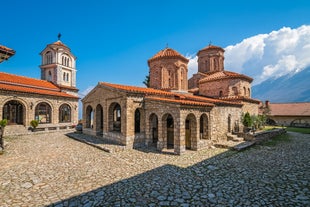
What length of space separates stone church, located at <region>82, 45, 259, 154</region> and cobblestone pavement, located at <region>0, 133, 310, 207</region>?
214 centimetres

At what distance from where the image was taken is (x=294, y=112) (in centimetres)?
2830

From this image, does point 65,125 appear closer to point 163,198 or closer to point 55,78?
point 55,78

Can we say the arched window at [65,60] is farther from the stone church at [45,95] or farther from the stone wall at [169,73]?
the stone wall at [169,73]

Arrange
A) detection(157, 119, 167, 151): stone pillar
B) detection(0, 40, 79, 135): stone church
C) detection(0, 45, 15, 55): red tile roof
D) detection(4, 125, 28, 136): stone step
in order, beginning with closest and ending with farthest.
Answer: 1. detection(0, 45, 15, 55): red tile roof
2. detection(157, 119, 167, 151): stone pillar
3. detection(4, 125, 28, 136): stone step
4. detection(0, 40, 79, 135): stone church

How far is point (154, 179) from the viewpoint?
19.6 feet

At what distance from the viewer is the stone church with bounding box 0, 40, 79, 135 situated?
17.3 m

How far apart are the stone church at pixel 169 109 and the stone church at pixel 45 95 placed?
270 inches

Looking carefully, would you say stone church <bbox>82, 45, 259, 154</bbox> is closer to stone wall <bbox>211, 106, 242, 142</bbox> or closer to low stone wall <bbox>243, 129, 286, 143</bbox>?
stone wall <bbox>211, 106, 242, 142</bbox>

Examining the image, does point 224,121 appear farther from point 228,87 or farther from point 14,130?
point 14,130

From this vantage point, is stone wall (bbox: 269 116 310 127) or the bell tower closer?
stone wall (bbox: 269 116 310 127)

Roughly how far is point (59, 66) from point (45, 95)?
10.6 meters

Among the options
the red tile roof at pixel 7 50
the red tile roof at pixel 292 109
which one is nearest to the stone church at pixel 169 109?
the red tile roof at pixel 7 50

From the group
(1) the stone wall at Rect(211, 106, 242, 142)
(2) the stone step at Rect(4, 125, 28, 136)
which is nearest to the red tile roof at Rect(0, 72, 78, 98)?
(2) the stone step at Rect(4, 125, 28, 136)

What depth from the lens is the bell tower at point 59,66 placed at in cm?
2767
